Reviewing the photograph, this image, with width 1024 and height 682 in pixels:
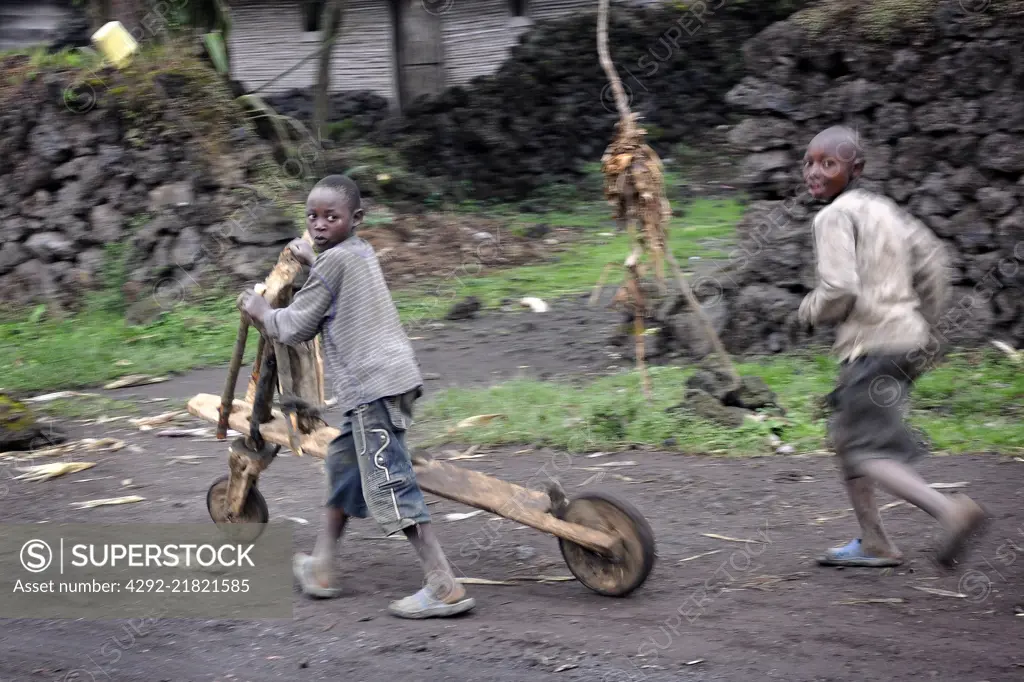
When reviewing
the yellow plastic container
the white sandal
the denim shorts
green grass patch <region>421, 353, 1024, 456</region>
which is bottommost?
green grass patch <region>421, 353, 1024, 456</region>

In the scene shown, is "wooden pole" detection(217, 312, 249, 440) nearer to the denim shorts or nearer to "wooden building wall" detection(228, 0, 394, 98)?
the denim shorts

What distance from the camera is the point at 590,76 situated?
1523 cm

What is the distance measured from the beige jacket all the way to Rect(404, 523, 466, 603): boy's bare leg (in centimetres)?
166

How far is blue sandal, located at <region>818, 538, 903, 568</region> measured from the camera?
433cm

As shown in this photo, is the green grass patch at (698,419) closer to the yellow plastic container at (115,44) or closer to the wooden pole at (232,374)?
the wooden pole at (232,374)

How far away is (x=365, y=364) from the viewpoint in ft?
13.1

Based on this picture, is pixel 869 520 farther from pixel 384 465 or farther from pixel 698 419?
pixel 698 419

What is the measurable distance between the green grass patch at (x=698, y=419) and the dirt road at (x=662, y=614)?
494 mm

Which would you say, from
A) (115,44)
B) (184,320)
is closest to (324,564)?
(184,320)

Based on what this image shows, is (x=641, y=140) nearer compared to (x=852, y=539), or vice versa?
(x=852, y=539)

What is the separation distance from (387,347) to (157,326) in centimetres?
688

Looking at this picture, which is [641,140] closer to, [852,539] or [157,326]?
[852,539]

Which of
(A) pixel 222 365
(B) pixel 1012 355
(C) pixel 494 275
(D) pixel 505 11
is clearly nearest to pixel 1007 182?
(B) pixel 1012 355

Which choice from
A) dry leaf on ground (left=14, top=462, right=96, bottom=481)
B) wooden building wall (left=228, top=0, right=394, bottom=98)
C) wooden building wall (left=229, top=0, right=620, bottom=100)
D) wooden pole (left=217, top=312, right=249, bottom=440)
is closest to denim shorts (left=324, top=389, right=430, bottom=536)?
wooden pole (left=217, top=312, right=249, bottom=440)
